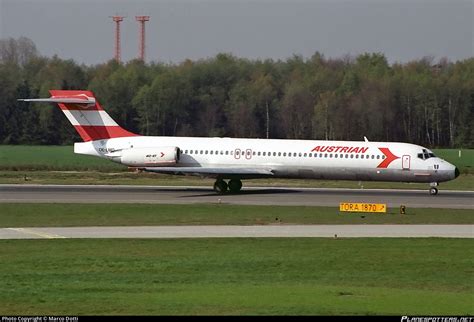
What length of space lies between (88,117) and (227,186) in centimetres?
903

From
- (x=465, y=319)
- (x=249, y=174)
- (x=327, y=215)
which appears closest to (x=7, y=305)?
(x=465, y=319)

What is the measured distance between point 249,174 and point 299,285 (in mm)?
27540

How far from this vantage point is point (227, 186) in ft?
163

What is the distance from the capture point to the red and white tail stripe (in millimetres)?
52375

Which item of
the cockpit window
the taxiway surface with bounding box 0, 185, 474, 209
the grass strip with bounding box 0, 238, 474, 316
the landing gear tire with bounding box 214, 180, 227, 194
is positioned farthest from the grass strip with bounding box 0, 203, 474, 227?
the cockpit window

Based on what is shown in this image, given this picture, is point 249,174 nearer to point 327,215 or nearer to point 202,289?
point 327,215

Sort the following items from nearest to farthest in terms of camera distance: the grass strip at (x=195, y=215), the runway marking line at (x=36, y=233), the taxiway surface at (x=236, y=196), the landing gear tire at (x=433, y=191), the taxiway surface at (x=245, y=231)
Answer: the runway marking line at (x=36, y=233)
the taxiway surface at (x=245, y=231)
the grass strip at (x=195, y=215)
the taxiway surface at (x=236, y=196)
the landing gear tire at (x=433, y=191)

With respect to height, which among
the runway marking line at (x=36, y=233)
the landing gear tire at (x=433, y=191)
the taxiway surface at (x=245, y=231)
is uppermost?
the landing gear tire at (x=433, y=191)

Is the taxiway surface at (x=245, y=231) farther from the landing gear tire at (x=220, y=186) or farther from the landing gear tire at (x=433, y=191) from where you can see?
the landing gear tire at (x=220, y=186)

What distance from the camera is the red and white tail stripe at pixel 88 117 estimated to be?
52375mm

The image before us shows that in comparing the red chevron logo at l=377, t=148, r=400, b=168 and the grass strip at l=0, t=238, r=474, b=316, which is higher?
the red chevron logo at l=377, t=148, r=400, b=168

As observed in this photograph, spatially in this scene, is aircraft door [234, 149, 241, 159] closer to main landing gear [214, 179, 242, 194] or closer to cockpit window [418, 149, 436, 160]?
main landing gear [214, 179, 242, 194]

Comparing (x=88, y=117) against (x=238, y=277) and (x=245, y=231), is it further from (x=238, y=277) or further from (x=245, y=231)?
(x=238, y=277)

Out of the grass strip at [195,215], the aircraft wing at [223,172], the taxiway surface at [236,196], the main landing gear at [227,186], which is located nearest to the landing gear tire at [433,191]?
the taxiway surface at [236,196]
